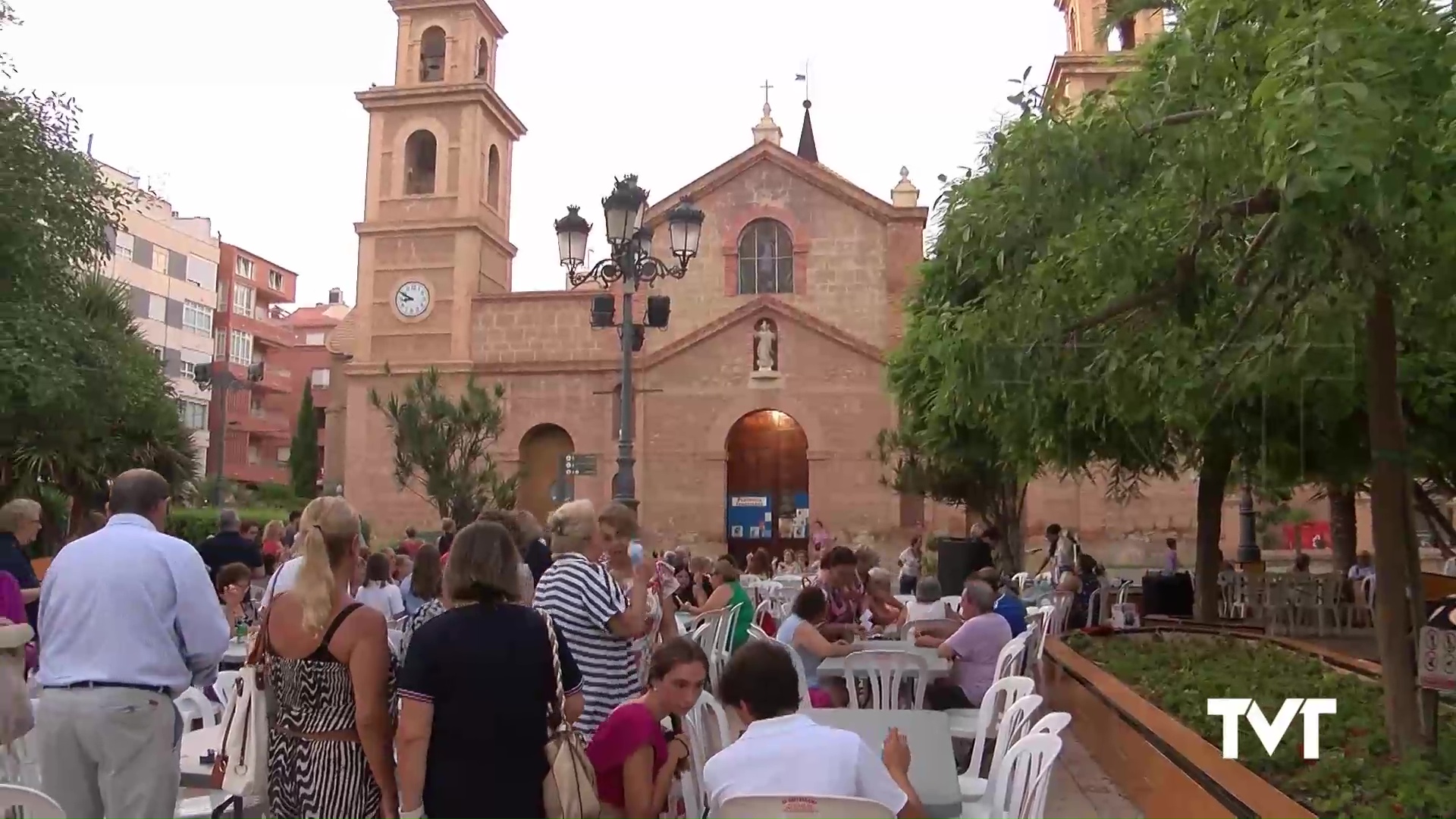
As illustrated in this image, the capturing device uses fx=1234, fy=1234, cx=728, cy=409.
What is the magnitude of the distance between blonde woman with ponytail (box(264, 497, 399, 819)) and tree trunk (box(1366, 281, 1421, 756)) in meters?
4.29

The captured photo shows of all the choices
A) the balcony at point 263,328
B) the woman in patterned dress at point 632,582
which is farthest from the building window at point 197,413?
the woman in patterned dress at point 632,582

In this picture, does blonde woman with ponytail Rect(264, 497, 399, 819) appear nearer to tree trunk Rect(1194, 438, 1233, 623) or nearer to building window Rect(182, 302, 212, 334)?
tree trunk Rect(1194, 438, 1233, 623)

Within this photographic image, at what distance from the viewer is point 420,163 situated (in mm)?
31625

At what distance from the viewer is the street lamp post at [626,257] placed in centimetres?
1137

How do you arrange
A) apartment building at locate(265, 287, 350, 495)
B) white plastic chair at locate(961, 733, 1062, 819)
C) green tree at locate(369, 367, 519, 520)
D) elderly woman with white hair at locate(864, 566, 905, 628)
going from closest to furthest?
white plastic chair at locate(961, 733, 1062, 819) < elderly woman with white hair at locate(864, 566, 905, 628) < green tree at locate(369, 367, 519, 520) < apartment building at locate(265, 287, 350, 495)

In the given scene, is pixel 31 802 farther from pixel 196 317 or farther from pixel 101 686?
pixel 196 317

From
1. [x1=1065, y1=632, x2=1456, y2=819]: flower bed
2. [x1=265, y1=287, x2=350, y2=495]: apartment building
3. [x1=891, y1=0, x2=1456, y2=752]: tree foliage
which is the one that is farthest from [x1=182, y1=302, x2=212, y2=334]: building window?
[x1=891, y1=0, x2=1456, y2=752]: tree foliage

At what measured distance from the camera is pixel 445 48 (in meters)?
31.0

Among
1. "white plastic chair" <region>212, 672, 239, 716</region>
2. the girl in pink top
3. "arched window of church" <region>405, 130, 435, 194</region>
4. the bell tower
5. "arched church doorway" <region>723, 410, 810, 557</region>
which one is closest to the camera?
the girl in pink top

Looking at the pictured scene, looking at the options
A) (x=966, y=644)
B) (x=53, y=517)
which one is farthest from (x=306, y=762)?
(x=53, y=517)

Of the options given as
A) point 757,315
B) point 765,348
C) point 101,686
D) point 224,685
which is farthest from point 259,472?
point 101,686

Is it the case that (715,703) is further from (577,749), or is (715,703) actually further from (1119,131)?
(1119,131)

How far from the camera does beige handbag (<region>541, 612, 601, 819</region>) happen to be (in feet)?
11.3

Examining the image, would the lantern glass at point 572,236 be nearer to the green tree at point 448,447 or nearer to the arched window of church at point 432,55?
the green tree at point 448,447
